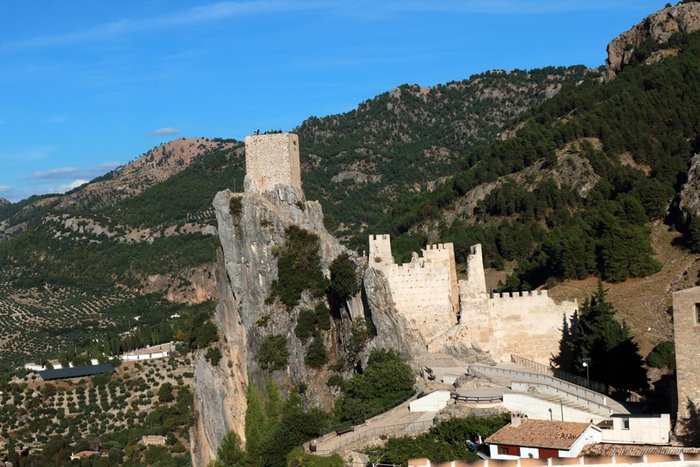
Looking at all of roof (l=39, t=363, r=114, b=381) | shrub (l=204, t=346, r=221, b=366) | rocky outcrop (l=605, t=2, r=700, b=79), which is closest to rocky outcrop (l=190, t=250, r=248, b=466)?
shrub (l=204, t=346, r=221, b=366)

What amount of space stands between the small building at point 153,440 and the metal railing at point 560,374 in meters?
45.1

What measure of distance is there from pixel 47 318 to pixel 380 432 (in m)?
98.9

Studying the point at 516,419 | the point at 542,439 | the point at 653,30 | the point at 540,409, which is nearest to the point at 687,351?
the point at 542,439

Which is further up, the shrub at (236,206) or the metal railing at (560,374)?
the shrub at (236,206)

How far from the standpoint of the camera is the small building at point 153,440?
267 feet

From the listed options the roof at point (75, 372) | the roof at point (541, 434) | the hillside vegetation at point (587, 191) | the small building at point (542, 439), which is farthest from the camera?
the roof at point (75, 372)

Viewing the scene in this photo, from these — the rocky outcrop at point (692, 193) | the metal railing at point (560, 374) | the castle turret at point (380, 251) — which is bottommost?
the metal railing at point (560, 374)

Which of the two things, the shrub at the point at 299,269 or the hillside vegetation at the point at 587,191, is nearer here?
the shrub at the point at 299,269

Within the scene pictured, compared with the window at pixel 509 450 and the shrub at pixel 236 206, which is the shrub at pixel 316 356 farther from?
the window at pixel 509 450

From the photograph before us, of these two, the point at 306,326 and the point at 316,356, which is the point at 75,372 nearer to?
the point at 306,326

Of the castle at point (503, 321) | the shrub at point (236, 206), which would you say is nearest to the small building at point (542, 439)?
the castle at point (503, 321)

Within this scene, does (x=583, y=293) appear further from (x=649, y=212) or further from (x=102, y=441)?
(x=102, y=441)

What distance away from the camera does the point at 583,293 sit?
53.4 metres

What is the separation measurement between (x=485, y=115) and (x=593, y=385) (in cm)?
12323
